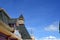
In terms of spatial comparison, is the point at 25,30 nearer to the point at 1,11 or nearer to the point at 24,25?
the point at 24,25

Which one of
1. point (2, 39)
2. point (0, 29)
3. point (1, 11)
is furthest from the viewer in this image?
point (1, 11)

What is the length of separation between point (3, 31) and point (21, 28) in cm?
2092

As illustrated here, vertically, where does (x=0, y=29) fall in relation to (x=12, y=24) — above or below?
below

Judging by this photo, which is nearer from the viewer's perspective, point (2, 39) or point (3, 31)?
point (3, 31)

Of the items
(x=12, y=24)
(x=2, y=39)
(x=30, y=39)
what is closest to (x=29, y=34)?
(x=30, y=39)

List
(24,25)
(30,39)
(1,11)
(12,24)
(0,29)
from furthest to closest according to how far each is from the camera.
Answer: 1. (24,25)
2. (30,39)
3. (12,24)
4. (1,11)
5. (0,29)


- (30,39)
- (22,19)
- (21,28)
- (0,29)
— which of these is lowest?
(0,29)

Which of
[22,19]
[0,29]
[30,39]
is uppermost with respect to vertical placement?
[22,19]

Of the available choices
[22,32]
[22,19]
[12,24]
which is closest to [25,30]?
[22,32]

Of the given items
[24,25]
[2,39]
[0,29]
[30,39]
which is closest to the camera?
[0,29]

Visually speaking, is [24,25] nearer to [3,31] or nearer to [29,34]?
[29,34]

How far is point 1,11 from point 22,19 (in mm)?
13359

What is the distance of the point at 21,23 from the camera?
108 ft

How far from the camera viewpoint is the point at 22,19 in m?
33.7
